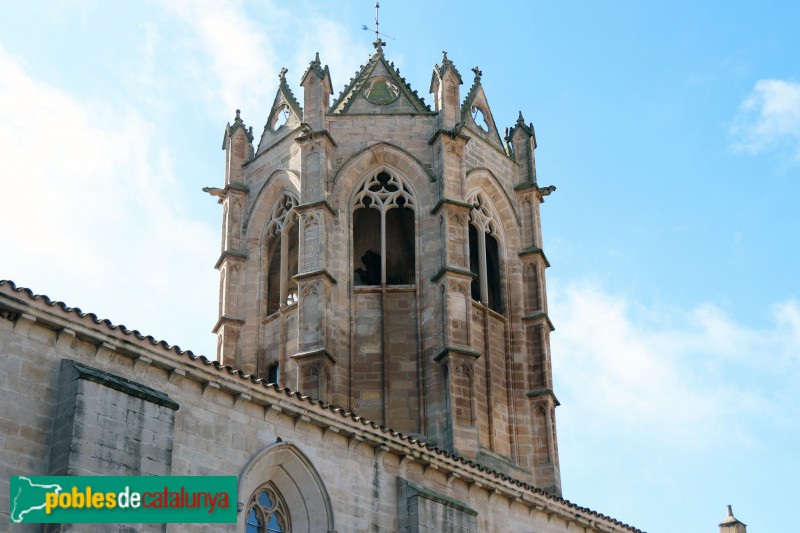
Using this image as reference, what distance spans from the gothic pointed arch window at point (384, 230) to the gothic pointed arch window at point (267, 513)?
9.29m

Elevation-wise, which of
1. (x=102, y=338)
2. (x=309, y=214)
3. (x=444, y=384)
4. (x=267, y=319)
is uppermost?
(x=309, y=214)

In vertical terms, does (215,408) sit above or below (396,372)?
below

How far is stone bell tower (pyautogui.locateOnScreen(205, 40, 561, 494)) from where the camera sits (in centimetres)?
2688

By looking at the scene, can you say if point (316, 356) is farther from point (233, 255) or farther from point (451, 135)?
point (451, 135)

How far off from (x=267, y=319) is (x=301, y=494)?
30.8ft

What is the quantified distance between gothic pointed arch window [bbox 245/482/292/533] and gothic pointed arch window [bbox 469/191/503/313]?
970cm

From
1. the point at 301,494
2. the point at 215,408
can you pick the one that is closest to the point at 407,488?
the point at 301,494

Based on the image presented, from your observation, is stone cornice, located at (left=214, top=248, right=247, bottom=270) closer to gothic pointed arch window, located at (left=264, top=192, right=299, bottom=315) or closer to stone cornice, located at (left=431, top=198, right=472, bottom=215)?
gothic pointed arch window, located at (left=264, top=192, right=299, bottom=315)

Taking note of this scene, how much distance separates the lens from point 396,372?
1069 inches

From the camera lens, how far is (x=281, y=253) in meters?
29.3

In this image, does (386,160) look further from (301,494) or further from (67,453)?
(67,453)

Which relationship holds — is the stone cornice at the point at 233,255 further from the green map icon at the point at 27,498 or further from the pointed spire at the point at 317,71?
the green map icon at the point at 27,498

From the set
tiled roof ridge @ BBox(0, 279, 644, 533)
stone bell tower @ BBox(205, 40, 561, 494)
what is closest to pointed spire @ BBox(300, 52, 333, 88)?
stone bell tower @ BBox(205, 40, 561, 494)

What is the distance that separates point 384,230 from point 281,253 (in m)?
2.44
